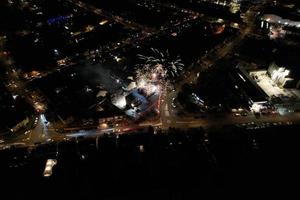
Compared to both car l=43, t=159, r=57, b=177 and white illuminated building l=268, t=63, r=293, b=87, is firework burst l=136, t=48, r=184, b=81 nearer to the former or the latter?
white illuminated building l=268, t=63, r=293, b=87

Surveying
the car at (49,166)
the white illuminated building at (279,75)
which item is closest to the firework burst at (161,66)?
the white illuminated building at (279,75)

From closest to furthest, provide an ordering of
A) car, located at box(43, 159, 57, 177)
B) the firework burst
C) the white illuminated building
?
car, located at box(43, 159, 57, 177) < the white illuminated building < the firework burst

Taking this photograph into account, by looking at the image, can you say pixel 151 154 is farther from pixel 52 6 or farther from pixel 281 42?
pixel 52 6

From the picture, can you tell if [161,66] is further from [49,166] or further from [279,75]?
[49,166]

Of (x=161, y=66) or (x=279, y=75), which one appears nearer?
(x=279, y=75)

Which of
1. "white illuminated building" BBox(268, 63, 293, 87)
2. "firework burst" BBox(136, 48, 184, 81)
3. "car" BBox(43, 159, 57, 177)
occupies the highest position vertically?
"firework burst" BBox(136, 48, 184, 81)

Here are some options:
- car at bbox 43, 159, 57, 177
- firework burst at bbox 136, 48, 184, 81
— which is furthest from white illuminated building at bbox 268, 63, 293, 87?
car at bbox 43, 159, 57, 177

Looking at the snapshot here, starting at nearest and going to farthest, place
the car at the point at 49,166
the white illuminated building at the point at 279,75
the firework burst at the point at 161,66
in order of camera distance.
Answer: the car at the point at 49,166 → the white illuminated building at the point at 279,75 → the firework burst at the point at 161,66

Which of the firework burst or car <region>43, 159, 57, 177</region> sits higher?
the firework burst

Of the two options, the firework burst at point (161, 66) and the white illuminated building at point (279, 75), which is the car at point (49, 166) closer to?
the firework burst at point (161, 66)

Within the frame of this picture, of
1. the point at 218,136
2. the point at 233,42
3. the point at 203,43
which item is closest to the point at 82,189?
the point at 218,136

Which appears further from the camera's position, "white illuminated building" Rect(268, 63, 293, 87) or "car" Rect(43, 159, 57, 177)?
"white illuminated building" Rect(268, 63, 293, 87)

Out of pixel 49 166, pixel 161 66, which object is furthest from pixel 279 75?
pixel 49 166
